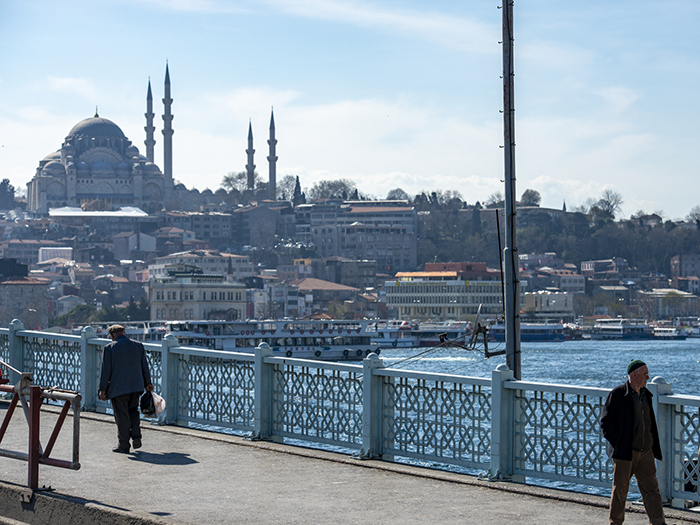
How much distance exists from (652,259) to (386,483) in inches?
4949

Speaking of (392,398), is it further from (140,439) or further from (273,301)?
(273,301)

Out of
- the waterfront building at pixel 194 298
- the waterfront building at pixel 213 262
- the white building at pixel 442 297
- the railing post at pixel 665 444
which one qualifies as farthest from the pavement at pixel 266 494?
the waterfront building at pixel 213 262

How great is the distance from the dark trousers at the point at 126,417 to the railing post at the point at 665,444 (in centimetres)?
333

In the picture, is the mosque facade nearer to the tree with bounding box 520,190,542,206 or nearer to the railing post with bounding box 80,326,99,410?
the tree with bounding box 520,190,542,206

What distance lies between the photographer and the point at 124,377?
23.2 feet

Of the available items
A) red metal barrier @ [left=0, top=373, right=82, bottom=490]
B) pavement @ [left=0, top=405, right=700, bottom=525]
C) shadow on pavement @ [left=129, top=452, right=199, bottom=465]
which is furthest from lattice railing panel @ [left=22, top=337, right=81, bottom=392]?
red metal barrier @ [left=0, top=373, right=82, bottom=490]

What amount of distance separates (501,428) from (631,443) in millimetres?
1183

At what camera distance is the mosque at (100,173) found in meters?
131

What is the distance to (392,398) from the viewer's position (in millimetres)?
6520

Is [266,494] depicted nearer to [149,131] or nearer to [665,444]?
[665,444]

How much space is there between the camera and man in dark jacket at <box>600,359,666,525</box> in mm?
4812

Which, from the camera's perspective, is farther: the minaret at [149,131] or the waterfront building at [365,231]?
the minaret at [149,131]

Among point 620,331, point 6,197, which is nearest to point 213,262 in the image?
point 620,331

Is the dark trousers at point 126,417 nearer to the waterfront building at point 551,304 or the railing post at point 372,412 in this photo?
the railing post at point 372,412
